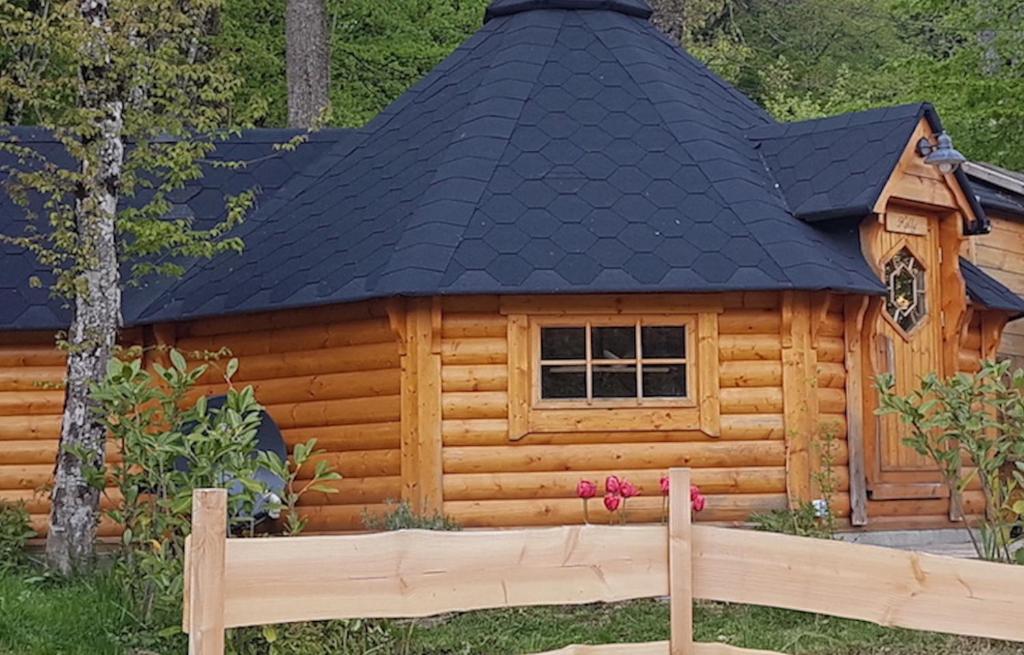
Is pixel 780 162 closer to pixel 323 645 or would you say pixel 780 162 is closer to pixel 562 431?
pixel 562 431

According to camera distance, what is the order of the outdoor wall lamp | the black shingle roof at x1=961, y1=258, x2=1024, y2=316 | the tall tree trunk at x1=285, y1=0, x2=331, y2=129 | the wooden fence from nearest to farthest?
the wooden fence < the outdoor wall lamp < the black shingle roof at x1=961, y1=258, x2=1024, y2=316 < the tall tree trunk at x1=285, y1=0, x2=331, y2=129

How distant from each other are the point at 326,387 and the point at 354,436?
0.53 metres

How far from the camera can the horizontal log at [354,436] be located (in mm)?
10719

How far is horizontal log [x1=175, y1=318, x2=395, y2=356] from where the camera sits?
10914 mm

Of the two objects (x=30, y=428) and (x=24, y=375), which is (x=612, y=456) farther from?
(x=24, y=375)

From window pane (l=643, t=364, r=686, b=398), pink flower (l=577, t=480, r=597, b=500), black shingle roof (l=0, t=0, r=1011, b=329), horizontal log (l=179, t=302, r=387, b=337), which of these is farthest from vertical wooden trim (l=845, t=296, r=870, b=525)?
horizontal log (l=179, t=302, r=387, b=337)

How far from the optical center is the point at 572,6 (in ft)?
43.3

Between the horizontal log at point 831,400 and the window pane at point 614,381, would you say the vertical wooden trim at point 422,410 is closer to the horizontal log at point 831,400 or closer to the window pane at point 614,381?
Answer: the window pane at point 614,381

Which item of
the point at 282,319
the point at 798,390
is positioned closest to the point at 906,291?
the point at 798,390

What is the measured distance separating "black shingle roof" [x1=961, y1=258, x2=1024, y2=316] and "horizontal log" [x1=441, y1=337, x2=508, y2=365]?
471 centimetres

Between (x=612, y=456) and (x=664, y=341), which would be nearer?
(x=612, y=456)

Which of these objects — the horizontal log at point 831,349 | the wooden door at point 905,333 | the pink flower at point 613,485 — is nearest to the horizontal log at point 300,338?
the pink flower at point 613,485

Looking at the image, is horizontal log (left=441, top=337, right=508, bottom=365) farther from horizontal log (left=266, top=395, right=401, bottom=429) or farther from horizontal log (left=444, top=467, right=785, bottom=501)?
horizontal log (left=444, top=467, right=785, bottom=501)

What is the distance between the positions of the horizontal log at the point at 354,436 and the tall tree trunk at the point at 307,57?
30.3ft
